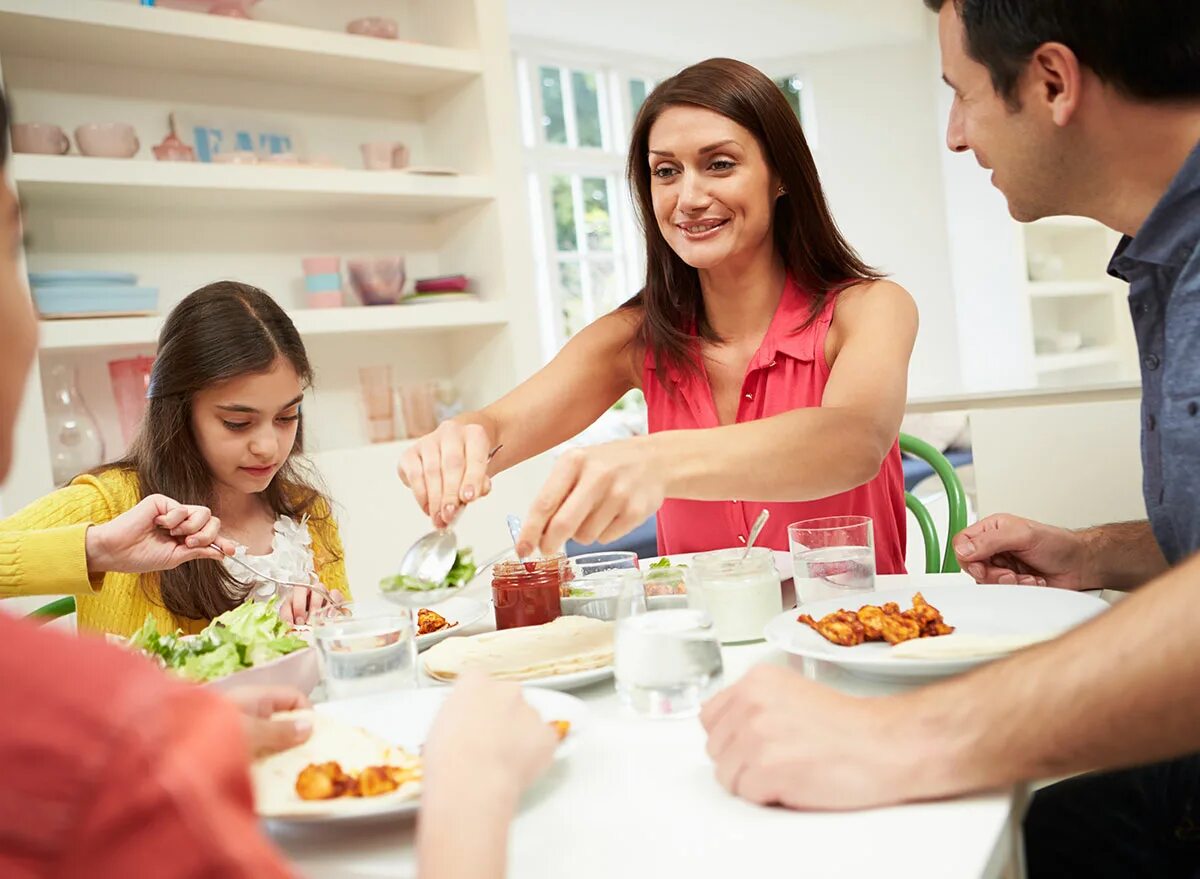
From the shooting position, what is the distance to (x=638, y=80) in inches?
266

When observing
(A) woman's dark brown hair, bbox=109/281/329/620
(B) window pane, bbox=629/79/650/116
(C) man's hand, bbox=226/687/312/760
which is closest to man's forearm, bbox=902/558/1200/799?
(C) man's hand, bbox=226/687/312/760

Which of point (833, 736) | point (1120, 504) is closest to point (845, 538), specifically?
point (833, 736)

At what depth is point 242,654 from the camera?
1.07 metres

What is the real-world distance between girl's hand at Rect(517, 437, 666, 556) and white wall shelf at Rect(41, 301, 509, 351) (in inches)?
92.8

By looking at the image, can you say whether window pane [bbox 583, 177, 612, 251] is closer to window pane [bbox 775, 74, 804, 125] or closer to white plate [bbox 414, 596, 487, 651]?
window pane [bbox 775, 74, 804, 125]

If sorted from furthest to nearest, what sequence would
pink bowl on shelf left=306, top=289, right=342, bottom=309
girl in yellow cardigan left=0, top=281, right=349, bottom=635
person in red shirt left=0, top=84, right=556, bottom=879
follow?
pink bowl on shelf left=306, top=289, right=342, bottom=309
girl in yellow cardigan left=0, top=281, right=349, bottom=635
person in red shirt left=0, top=84, right=556, bottom=879

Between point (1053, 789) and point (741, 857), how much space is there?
0.71 m

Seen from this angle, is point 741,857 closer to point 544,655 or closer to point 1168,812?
point 544,655

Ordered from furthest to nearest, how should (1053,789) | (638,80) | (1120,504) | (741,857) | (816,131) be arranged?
(816,131), (638,80), (1120,504), (1053,789), (741,857)

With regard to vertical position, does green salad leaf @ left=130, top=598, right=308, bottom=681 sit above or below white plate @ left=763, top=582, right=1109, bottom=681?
above

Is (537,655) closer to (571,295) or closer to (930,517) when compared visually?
(930,517)

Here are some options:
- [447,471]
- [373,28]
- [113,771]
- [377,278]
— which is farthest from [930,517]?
[373,28]

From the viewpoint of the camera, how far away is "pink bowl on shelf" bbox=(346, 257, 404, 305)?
12.1ft

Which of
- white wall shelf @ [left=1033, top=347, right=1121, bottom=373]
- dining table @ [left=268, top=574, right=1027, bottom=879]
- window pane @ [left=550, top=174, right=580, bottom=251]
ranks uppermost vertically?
window pane @ [left=550, top=174, right=580, bottom=251]
